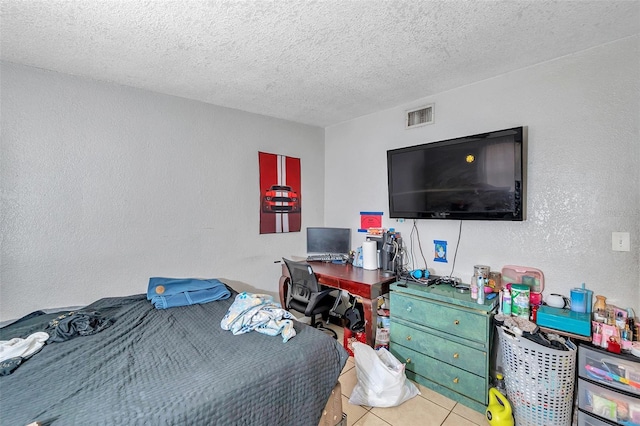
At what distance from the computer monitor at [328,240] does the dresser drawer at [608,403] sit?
7.08 feet

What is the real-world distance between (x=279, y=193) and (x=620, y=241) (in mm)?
2844

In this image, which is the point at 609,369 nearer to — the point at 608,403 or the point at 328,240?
the point at 608,403

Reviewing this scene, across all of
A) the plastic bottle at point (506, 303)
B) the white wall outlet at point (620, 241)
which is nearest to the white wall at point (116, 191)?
the plastic bottle at point (506, 303)

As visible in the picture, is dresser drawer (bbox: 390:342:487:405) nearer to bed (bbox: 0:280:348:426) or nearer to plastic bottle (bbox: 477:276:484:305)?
plastic bottle (bbox: 477:276:484:305)

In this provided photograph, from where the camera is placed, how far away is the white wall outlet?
1.68 metres

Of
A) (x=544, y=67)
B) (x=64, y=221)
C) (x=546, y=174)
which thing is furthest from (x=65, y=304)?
(x=544, y=67)

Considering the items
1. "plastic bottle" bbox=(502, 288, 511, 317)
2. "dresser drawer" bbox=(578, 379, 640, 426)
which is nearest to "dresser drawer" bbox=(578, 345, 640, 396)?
"dresser drawer" bbox=(578, 379, 640, 426)

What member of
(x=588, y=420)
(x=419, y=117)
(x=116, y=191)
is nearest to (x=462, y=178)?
(x=419, y=117)

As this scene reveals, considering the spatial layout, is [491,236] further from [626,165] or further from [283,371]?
[283,371]

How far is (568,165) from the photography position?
189cm

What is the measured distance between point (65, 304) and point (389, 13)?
9.66 ft

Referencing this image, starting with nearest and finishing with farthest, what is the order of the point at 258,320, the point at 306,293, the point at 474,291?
the point at 258,320
the point at 474,291
the point at 306,293

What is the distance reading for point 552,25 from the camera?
1573 mm

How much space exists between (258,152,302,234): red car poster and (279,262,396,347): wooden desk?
69 centimetres
